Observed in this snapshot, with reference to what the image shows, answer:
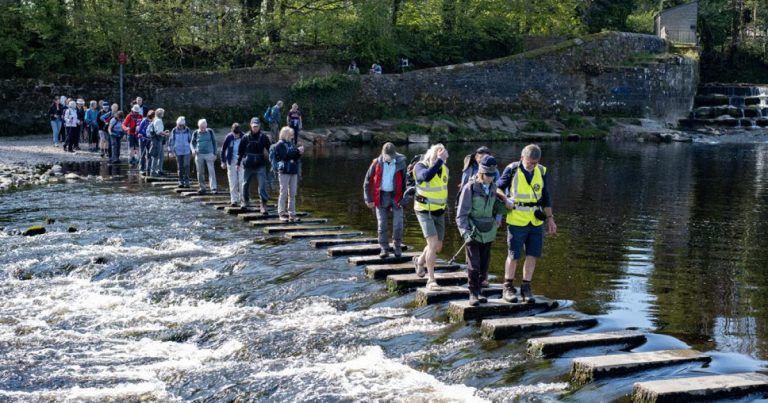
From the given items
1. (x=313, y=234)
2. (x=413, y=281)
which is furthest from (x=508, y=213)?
(x=313, y=234)

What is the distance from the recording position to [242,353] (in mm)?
11375

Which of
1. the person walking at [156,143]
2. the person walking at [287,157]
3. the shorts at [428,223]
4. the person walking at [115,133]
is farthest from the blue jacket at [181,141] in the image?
the shorts at [428,223]

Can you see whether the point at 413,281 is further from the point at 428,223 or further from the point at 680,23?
the point at 680,23

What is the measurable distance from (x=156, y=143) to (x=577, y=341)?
19.2m

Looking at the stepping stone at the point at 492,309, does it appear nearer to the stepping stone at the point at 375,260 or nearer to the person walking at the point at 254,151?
the stepping stone at the point at 375,260

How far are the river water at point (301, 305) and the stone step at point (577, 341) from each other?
20 centimetres

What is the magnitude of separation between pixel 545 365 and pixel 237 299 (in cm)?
511

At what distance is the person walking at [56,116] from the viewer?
118 ft

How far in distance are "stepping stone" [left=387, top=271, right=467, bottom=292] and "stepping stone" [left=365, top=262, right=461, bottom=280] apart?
1.49 ft

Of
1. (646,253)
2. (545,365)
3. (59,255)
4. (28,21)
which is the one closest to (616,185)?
(646,253)

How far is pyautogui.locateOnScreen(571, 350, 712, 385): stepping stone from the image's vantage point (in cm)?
985

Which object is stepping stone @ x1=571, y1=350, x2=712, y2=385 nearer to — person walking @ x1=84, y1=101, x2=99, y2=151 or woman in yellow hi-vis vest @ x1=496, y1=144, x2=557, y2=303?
woman in yellow hi-vis vest @ x1=496, y1=144, x2=557, y2=303

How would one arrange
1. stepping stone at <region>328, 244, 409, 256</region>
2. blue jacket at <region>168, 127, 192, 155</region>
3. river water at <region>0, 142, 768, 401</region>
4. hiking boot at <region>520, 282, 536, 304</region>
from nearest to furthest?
→ river water at <region>0, 142, 768, 401</region> < hiking boot at <region>520, 282, 536, 304</region> < stepping stone at <region>328, 244, 409, 256</region> < blue jacket at <region>168, 127, 192, 155</region>

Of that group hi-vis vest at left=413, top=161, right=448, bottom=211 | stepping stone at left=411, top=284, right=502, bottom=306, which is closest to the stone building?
hi-vis vest at left=413, top=161, right=448, bottom=211
